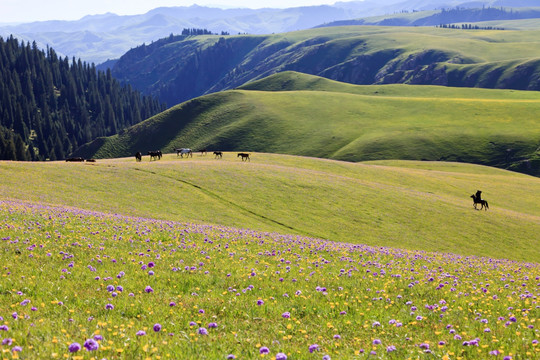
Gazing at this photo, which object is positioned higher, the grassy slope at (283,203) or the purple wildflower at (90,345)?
the purple wildflower at (90,345)

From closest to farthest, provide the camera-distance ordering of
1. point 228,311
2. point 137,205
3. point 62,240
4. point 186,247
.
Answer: point 228,311 → point 62,240 → point 186,247 → point 137,205

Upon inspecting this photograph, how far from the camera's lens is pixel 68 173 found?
57125mm

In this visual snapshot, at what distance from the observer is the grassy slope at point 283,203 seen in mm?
47156

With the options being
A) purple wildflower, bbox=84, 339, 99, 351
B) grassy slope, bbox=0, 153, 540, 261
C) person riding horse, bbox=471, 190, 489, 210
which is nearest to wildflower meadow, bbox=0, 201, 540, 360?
purple wildflower, bbox=84, 339, 99, 351

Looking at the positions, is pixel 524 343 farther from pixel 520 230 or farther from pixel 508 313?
pixel 520 230

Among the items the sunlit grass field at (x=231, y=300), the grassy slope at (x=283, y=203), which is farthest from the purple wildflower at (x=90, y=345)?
the grassy slope at (x=283, y=203)

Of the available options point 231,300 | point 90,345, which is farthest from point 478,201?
point 90,345

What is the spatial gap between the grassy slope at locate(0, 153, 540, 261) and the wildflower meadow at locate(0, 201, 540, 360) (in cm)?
2826

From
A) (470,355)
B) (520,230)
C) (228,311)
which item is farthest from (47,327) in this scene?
(520,230)

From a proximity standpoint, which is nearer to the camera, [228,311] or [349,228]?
[228,311]

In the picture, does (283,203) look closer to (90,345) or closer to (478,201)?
(478,201)

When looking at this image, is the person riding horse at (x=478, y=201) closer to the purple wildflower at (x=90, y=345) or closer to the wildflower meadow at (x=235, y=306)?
the wildflower meadow at (x=235, y=306)

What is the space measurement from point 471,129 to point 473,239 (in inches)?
5588

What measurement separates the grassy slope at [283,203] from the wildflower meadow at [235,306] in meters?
28.3
